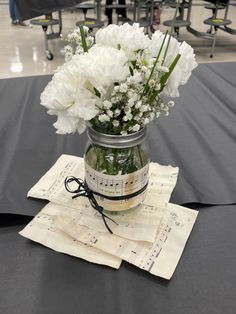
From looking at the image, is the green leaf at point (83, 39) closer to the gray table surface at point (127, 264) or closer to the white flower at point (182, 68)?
the white flower at point (182, 68)

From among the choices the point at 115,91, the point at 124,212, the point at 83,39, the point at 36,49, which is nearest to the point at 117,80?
the point at 115,91

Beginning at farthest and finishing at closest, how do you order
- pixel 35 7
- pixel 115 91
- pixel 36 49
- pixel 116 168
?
pixel 36 49 → pixel 35 7 → pixel 116 168 → pixel 115 91

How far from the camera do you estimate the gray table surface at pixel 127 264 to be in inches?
22.6

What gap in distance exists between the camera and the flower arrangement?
530mm

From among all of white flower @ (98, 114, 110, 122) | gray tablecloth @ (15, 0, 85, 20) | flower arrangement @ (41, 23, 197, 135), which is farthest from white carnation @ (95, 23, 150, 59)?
gray tablecloth @ (15, 0, 85, 20)

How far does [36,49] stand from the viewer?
13.8 ft

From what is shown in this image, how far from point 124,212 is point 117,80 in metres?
0.31

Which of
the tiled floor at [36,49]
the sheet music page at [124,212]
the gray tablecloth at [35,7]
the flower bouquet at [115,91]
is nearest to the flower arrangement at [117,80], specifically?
the flower bouquet at [115,91]

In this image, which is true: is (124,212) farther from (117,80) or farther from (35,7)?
(35,7)

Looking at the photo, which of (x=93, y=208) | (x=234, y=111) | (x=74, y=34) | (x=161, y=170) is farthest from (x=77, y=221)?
(x=234, y=111)

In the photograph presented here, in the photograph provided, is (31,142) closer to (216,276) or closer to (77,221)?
(77,221)

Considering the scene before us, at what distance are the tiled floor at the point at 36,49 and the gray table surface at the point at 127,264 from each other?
2.56m

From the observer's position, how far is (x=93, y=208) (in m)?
0.72

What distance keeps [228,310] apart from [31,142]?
27.9 inches
